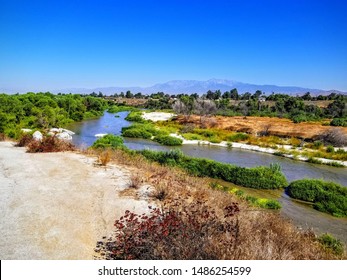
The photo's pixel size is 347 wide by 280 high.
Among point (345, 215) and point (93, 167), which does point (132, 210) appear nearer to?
point (93, 167)

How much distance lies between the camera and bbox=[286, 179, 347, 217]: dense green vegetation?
56.1 feet

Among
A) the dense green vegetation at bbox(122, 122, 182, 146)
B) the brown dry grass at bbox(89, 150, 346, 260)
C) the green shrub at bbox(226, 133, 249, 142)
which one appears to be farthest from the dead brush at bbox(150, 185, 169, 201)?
the green shrub at bbox(226, 133, 249, 142)

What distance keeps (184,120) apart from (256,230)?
60376 mm

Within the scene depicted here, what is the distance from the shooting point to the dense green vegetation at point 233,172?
829 inches

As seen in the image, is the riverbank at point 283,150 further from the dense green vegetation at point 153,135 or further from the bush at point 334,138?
the dense green vegetation at point 153,135

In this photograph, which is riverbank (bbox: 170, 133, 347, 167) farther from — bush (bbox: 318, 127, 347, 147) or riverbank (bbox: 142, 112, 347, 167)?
bush (bbox: 318, 127, 347, 147)

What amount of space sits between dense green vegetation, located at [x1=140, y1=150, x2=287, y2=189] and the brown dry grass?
1026 centimetres

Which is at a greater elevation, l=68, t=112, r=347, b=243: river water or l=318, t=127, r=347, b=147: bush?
l=318, t=127, r=347, b=147: bush

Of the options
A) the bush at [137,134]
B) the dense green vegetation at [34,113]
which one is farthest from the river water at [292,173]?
the dense green vegetation at [34,113]
